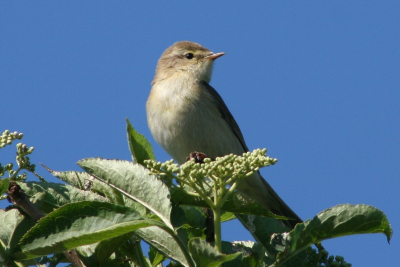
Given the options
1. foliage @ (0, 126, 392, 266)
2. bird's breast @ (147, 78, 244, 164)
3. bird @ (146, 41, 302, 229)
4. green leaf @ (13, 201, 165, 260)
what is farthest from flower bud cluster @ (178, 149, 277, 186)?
bird's breast @ (147, 78, 244, 164)

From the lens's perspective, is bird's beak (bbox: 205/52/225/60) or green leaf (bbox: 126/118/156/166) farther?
bird's beak (bbox: 205/52/225/60)

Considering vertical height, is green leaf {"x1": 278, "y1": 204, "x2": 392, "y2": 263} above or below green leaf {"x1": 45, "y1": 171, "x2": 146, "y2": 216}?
below

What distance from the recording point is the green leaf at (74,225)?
6.24 feet

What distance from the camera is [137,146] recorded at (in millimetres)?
2709

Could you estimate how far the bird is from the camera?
632cm

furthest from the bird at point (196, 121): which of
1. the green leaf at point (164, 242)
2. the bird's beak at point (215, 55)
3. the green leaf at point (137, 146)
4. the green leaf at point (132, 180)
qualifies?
the green leaf at point (132, 180)

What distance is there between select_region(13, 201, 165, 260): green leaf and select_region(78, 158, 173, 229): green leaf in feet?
0.82

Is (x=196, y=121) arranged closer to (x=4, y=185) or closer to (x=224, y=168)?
(x=224, y=168)

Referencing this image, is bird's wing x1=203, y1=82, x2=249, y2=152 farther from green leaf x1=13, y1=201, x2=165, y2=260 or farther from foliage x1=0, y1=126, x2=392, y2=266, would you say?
green leaf x1=13, y1=201, x2=165, y2=260

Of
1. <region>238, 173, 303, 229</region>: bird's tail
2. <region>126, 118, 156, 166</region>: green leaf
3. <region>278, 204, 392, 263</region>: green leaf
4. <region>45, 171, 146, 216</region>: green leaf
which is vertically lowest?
<region>278, 204, 392, 263</region>: green leaf

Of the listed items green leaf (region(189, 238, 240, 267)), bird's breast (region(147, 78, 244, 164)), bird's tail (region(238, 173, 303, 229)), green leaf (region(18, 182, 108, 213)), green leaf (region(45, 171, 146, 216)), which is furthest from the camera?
bird's tail (region(238, 173, 303, 229))

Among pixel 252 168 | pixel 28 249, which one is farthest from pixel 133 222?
pixel 252 168

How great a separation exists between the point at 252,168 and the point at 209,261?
43 cm

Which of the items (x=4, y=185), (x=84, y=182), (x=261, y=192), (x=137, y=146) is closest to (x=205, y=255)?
(x=4, y=185)
